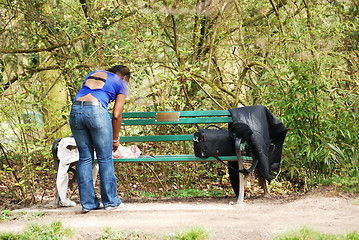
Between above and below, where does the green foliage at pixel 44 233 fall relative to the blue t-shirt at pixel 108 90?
below

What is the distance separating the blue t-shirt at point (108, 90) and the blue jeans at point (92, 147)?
13 cm

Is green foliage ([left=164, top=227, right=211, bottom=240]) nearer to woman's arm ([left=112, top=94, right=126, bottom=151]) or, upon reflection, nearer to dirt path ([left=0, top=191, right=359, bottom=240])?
dirt path ([left=0, top=191, right=359, bottom=240])

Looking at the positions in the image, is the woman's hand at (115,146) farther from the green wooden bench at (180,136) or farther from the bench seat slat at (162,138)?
the bench seat slat at (162,138)

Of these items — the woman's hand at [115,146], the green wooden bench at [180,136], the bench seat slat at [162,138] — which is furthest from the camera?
the bench seat slat at [162,138]

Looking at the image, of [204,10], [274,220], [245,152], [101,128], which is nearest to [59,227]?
[101,128]

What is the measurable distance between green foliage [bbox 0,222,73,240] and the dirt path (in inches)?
5.6

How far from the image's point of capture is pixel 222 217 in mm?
5082

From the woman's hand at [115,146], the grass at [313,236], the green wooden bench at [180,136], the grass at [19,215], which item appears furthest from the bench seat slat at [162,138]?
the grass at [313,236]

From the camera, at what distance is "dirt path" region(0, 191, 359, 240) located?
4.52 metres

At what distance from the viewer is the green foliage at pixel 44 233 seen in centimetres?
429

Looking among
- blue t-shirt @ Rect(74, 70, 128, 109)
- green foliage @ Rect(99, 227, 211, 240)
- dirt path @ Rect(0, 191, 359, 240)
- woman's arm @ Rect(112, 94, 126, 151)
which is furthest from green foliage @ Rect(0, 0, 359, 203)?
green foliage @ Rect(99, 227, 211, 240)

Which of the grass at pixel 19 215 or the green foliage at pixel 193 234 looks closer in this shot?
the green foliage at pixel 193 234

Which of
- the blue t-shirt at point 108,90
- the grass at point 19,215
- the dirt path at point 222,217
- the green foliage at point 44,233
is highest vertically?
the blue t-shirt at point 108,90

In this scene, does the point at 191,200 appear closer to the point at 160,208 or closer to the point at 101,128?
the point at 160,208
